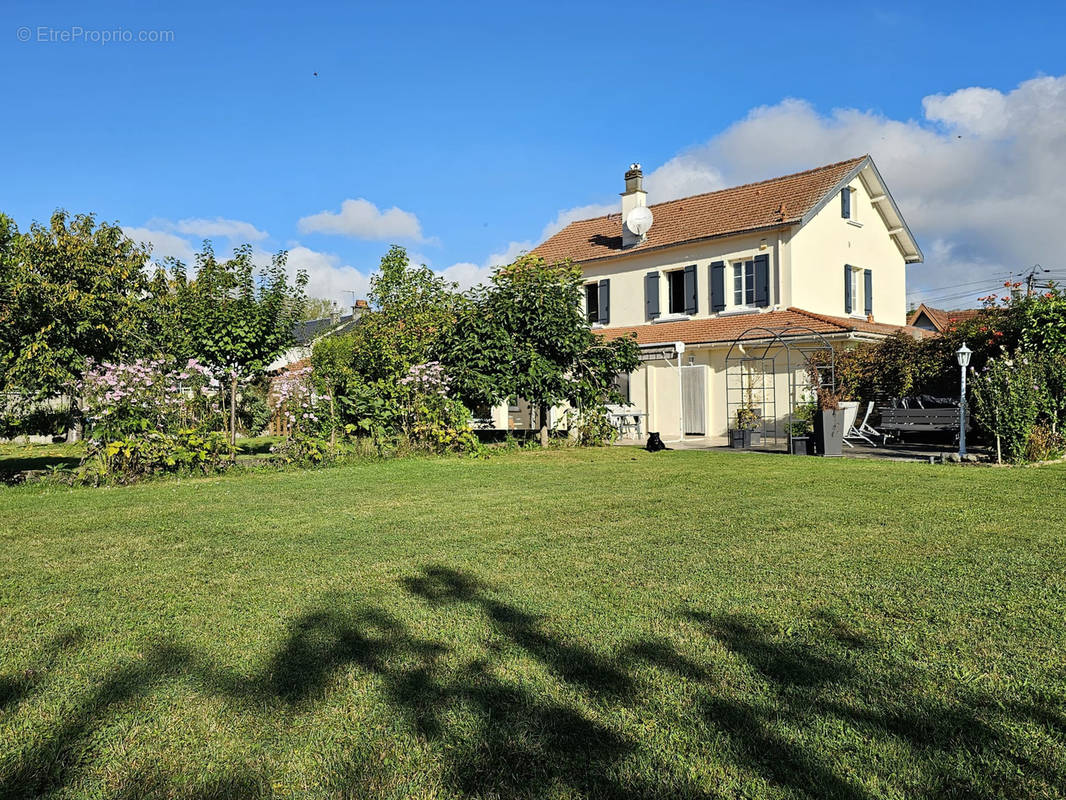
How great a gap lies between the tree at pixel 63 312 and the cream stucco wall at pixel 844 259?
50.8 ft

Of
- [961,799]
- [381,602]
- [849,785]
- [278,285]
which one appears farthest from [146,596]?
[278,285]

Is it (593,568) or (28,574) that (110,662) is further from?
(593,568)

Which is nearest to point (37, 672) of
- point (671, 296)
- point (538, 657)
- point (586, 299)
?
point (538, 657)

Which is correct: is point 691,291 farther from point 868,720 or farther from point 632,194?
point 868,720

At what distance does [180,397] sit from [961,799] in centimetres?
1095

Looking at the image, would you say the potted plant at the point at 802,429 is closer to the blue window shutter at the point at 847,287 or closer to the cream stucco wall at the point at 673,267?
the cream stucco wall at the point at 673,267

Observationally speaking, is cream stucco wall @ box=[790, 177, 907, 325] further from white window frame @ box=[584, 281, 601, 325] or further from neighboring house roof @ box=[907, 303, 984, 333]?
neighboring house roof @ box=[907, 303, 984, 333]

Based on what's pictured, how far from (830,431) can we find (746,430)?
232 cm

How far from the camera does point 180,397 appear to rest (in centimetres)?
1114

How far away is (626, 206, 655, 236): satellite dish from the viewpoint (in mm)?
23078

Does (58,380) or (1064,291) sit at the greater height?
(1064,291)

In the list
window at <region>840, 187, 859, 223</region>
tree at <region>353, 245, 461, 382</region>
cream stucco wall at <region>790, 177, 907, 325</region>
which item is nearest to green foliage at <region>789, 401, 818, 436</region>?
cream stucco wall at <region>790, 177, 907, 325</region>

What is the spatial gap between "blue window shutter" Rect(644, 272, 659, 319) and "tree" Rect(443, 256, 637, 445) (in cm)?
657

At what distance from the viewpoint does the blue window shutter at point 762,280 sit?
20266 millimetres
